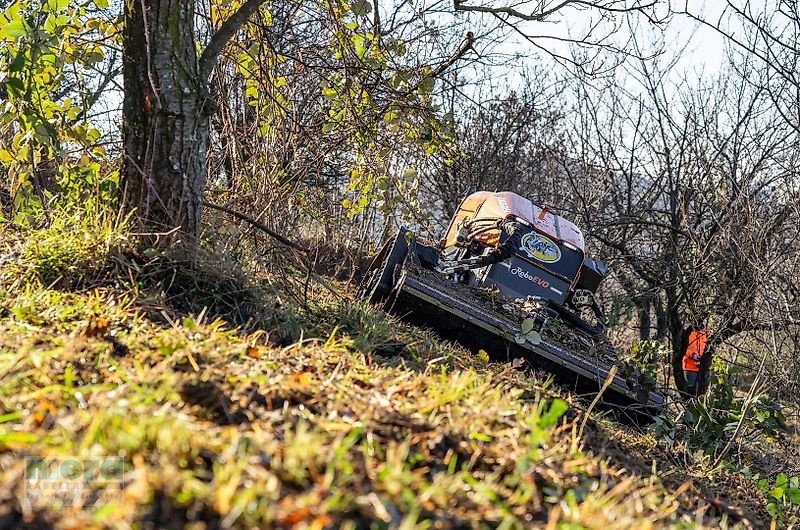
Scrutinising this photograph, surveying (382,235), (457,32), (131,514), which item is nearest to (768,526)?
(131,514)

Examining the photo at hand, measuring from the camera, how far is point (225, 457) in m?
1.97

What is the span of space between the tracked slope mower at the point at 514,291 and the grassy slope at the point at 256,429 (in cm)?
175

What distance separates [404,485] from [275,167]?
13.4 ft

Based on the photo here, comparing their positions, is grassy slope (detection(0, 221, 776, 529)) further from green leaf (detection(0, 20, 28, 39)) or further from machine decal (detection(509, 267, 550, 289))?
machine decal (detection(509, 267, 550, 289))

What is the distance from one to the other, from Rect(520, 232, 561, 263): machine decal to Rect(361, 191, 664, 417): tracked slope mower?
11mm

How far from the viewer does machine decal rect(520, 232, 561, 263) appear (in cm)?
747

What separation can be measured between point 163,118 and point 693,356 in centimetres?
870

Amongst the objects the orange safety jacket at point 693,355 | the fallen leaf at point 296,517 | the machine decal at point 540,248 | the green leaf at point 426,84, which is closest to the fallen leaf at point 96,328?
the fallen leaf at point 296,517

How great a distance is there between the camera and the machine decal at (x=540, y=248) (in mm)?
7473

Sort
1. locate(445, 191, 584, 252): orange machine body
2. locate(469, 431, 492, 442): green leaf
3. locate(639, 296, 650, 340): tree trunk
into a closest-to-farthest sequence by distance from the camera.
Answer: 1. locate(469, 431, 492, 442): green leaf
2. locate(445, 191, 584, 252): orange machine body
3. locate(639, 296, 650, 340): tree trunk

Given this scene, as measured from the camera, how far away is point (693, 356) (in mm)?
10797

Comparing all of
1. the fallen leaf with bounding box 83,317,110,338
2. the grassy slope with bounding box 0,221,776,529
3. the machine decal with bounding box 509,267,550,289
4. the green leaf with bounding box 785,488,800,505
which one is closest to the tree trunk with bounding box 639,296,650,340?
the machine decal with bounding box 509,267,550,289

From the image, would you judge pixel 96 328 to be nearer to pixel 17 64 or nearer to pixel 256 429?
pixel 256 429

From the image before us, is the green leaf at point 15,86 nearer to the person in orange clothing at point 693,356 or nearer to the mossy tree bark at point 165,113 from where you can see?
the mossy tree bark at point 165,113
